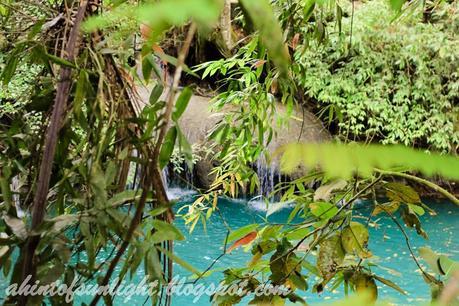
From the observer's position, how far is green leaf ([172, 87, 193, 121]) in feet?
1.83

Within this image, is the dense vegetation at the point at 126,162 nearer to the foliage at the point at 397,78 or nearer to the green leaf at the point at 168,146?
the green leaf at the point at 168,146

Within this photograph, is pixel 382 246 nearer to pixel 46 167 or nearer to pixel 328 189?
pixel 328 189

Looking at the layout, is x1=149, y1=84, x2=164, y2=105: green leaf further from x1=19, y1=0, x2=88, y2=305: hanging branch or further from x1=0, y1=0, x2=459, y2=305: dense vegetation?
x1=19, y1=0, x2=88, y2=305: hanging branch

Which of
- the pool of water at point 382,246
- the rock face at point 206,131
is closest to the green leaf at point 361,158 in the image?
the pool of water at point 382,246

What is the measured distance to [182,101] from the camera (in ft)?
1.85

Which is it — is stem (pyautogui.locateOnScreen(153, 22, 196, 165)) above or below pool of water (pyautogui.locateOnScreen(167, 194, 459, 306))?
above

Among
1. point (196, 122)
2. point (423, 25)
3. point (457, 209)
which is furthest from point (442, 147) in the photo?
point (196, 122)

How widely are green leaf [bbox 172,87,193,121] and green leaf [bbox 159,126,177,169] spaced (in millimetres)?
50

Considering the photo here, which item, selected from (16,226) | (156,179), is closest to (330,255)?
(156,179)

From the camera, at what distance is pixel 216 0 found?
0.74 ft

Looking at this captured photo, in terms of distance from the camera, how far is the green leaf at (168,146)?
0.63 meters

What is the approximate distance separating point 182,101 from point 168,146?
0.34ft

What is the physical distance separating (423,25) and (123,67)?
21.5 feet

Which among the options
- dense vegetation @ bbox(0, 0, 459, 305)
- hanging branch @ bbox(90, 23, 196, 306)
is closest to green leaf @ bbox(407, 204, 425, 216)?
dense vegetation @ bbox(0, 0, 459, 305)
